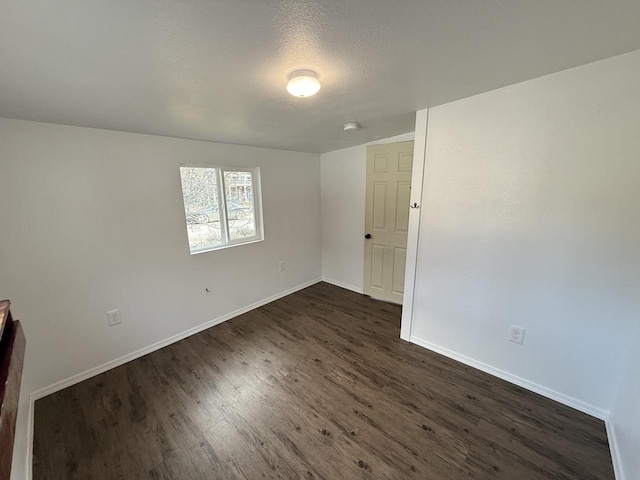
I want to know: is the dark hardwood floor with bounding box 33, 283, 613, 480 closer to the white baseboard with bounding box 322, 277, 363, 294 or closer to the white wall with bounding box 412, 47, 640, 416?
the white wall with bounding box 412, 47, 640, 416

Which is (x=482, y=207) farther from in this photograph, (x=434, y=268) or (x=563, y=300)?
(x=563, y=300)

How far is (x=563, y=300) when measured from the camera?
1556mm

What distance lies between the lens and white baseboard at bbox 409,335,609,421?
156 cm

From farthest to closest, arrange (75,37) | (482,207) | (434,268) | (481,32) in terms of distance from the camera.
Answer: (434,268) → (482,207) → (481,32) → (75,37)

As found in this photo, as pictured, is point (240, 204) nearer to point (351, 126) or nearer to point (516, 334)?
point (351, 126)

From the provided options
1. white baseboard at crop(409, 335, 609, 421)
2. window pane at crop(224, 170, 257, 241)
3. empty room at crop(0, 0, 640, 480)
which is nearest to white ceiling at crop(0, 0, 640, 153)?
empty room at crop(0, 0, 640, 480)

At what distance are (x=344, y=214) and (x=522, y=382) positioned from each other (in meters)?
2.51

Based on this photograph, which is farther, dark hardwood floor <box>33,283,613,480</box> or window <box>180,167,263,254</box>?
window <box>180,167,263,254</box>

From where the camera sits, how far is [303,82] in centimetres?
125

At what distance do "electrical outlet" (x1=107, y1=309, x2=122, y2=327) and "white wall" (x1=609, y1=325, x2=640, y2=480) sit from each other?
11.1 ft

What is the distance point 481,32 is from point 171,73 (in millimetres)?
1414

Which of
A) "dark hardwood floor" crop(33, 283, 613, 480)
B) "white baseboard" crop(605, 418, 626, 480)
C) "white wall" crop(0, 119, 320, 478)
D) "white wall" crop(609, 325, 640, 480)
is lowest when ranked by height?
"dark hardwood floor" crop(33, 283, 613, 480)

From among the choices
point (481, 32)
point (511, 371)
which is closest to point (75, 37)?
point (481, 32)

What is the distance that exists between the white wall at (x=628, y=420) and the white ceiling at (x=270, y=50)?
164cm
